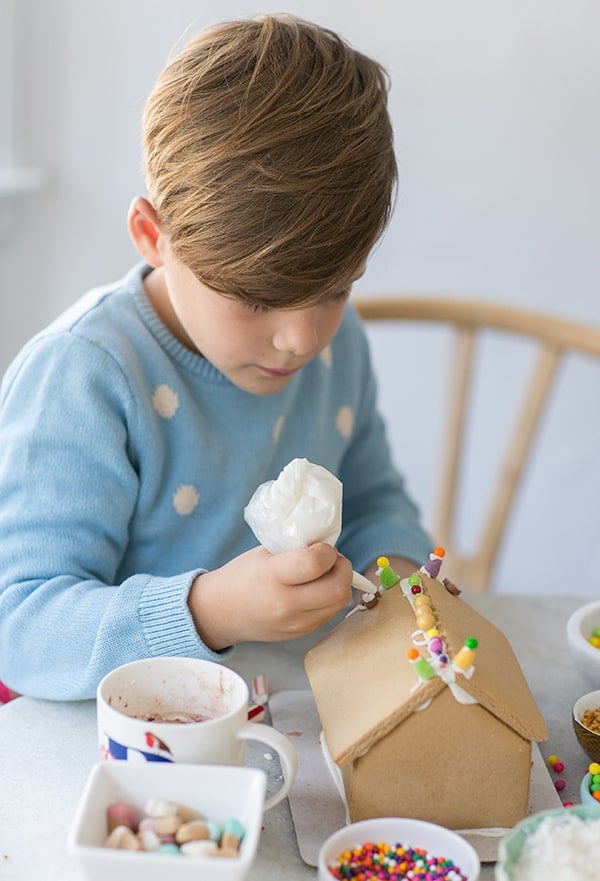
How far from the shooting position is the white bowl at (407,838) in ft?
2.03

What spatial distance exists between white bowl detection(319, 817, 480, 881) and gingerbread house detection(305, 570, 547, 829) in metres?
0.03

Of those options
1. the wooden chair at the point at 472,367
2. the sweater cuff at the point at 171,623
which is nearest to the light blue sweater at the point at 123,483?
the sweater cuff at the point at 171,623

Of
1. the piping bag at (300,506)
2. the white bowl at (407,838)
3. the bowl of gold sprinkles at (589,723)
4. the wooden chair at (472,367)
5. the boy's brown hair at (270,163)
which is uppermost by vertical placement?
the boy's brown hair at (270,163)

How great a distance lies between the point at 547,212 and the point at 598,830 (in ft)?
4.50

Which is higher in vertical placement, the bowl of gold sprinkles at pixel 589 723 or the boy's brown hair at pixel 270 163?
the boy's brown hair at pixel 270 163

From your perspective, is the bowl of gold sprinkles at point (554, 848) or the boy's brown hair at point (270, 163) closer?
the bowl of gold sprinkles at point (554, 848)

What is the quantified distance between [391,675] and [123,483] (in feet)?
1.13

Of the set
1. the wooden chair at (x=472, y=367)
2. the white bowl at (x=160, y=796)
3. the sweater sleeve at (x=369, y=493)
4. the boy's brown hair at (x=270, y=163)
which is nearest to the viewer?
the white bowl at (x=160, y=796)

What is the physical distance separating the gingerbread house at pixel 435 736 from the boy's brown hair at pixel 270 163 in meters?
0.29

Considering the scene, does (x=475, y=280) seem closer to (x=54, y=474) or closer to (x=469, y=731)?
(x=54, y=474)

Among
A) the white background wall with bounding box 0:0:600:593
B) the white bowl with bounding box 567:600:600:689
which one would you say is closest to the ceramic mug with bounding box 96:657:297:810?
the white bowl with bounding box 567:600:600:689

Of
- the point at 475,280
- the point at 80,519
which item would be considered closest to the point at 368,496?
the point at 80,519

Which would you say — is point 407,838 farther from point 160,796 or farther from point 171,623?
point 171,623

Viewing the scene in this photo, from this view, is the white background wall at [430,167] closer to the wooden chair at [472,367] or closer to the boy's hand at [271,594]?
the wooden chair at [472,367]
